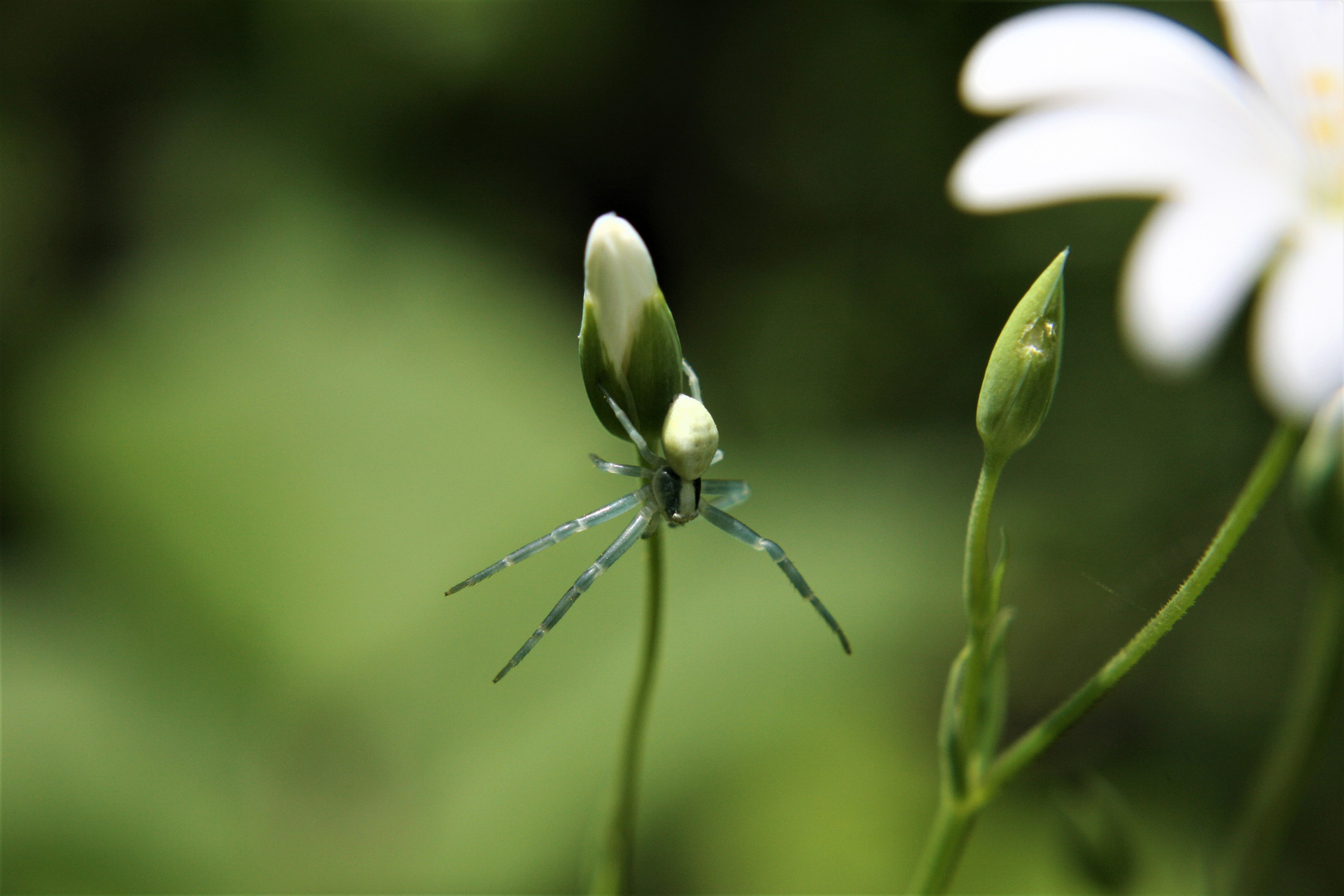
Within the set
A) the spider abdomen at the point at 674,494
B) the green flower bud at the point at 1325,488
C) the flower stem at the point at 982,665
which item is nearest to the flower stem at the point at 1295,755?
the green flower bud at the point at 1325,488

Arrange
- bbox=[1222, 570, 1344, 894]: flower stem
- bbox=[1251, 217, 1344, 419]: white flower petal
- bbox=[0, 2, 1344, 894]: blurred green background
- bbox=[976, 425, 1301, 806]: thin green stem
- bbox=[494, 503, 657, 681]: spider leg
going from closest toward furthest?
bbox=[1251, 217, 1344, 419]: white flower petal
bbox=[976, 425, 1301, 806]: thin green stem
bbox=[494, 503, 657, 681]: spider leg
bbox=[1222, 570, 1344, 894]: flower stem
bbox=[0, 2, 1344, 894]: blurred green background

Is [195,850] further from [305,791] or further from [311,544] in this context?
[311,544]

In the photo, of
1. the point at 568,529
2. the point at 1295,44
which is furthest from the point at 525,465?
the point at 1295,44

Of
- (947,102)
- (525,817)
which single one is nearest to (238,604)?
(525,817)

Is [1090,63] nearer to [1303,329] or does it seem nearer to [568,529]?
[1303,329]

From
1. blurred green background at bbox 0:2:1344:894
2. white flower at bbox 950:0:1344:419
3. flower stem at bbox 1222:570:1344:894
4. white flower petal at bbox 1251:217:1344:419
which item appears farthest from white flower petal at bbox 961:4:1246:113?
blurred green background at bbox 0:2:1344:894

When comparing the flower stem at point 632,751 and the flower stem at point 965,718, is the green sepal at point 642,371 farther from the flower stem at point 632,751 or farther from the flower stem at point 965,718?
the flower stem at point 965,718

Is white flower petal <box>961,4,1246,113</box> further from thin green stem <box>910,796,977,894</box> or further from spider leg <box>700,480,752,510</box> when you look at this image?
thin green stem <box>910,796,977,894</box>
